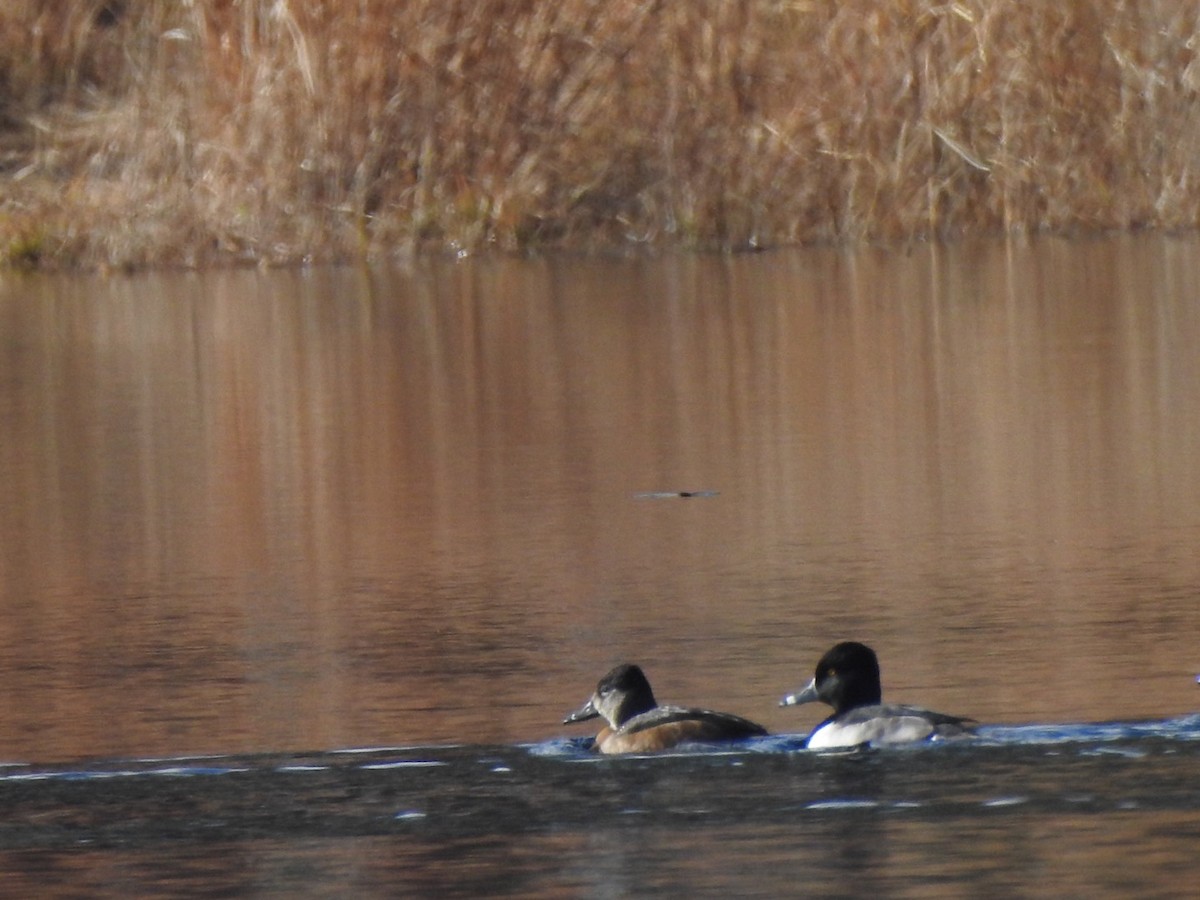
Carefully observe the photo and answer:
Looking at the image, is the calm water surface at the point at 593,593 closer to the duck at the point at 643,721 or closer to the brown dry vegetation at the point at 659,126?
the duck at the point at 643,721

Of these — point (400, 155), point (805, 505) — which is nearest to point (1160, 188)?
point (400, 155)

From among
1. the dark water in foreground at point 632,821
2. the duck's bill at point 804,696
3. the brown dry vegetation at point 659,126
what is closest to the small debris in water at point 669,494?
the duck's bill at point 804,696

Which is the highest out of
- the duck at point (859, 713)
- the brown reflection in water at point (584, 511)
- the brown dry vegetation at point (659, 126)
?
the brown dry vegetation at point (659, 126)

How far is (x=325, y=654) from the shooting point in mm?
6234

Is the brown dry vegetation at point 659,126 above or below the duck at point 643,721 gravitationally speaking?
above

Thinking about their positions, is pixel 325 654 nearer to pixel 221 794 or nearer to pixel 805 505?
pixel 221 794

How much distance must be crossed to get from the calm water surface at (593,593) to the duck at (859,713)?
0.05m

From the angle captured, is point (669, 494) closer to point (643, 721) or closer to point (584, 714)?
point (584, 714)

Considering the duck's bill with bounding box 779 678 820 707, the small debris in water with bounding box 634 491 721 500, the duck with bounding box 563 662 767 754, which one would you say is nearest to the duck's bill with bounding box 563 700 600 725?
the duck with bounding box 563 662 767 754

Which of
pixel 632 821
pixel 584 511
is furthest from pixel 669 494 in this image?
pixel 632 821

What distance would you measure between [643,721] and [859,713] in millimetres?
367

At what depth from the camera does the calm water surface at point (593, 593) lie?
461 centimetres

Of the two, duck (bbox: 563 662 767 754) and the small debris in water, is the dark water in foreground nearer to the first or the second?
duck (bbox: 563 662 767 754)

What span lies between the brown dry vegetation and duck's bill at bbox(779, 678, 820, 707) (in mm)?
12280
